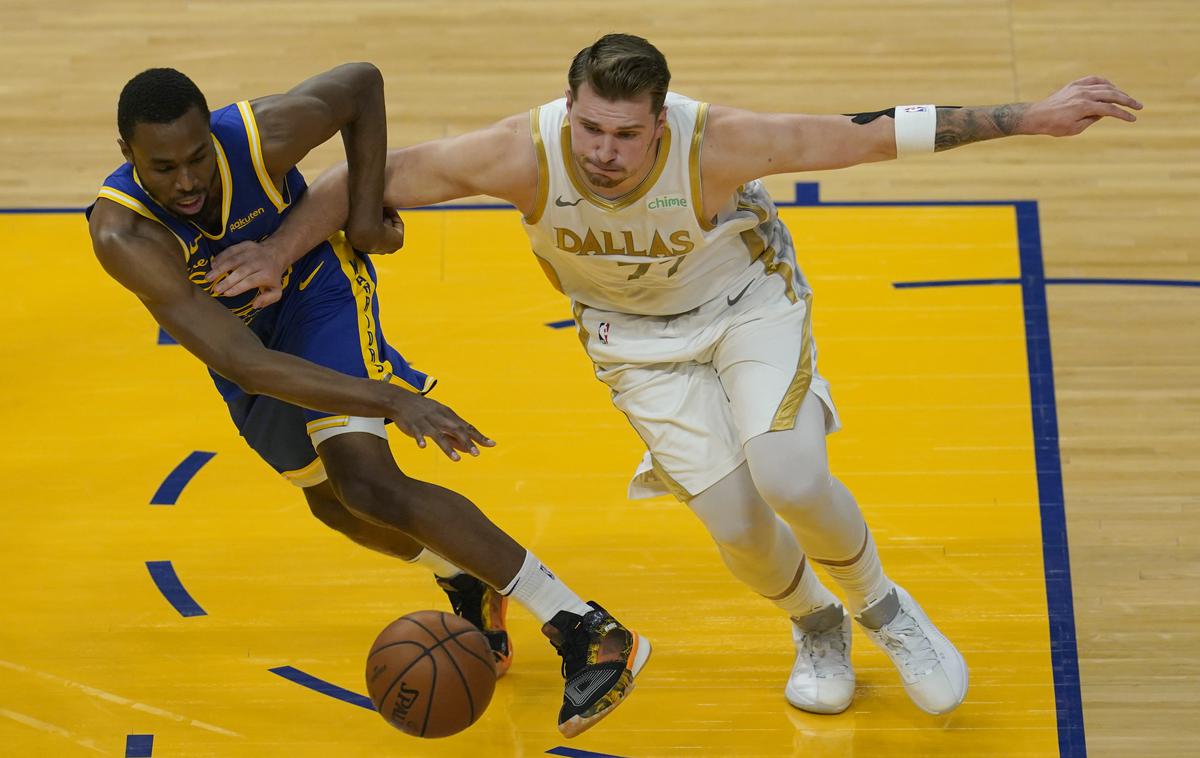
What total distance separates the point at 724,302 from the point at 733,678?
4.18 feet

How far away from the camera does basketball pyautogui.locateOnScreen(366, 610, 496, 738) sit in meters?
4.61

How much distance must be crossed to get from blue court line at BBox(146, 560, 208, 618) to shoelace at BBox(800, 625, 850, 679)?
2.12m

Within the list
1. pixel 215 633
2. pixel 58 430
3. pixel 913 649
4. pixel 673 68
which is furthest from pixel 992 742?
pixel 673 68

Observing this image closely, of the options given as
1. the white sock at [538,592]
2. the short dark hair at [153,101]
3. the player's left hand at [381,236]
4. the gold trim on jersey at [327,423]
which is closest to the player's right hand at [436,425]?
the gold trim on jersey at [327,423]

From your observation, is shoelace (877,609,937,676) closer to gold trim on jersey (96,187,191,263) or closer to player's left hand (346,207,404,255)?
player's left hand (346,207,404,255)

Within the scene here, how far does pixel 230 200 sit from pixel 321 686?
168 centimetres

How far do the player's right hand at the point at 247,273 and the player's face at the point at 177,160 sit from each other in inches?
7.1

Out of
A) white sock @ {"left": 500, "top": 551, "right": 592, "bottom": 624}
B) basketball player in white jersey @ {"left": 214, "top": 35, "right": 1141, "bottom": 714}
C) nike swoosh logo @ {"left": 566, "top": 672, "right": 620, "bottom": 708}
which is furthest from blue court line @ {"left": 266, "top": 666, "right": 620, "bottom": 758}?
basketball player in white jersey @ {"left": 214, "top": 35, "right": 1141, "bottom": 714}

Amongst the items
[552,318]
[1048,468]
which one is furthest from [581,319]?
[1048,468]

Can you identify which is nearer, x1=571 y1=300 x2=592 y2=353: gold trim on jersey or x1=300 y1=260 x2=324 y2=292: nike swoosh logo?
x1=300 y1=260 x2=324 y2=292: nike swoosh logo

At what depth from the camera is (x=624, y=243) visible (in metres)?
4.79

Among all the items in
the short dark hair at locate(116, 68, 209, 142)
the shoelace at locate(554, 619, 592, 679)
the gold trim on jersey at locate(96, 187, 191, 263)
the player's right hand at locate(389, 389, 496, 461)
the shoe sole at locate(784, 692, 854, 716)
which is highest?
the short dark hair at locate(116, 68, 209, 142)

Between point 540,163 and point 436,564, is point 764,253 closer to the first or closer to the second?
point 540,163

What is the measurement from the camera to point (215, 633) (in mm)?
5594
